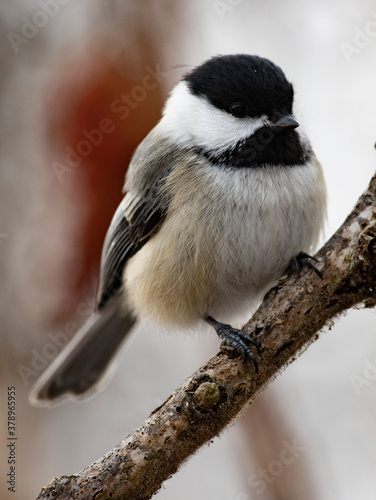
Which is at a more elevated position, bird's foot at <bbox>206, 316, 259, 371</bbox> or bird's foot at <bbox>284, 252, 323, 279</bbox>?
bird's foot at <bbox>284, 252, 323, 279</bbox>

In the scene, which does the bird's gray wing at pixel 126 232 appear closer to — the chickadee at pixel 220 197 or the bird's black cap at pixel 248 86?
the chickadee at pixel 220 197

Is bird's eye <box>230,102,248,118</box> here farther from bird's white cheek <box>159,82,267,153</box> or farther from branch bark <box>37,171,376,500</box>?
branch bark <box>37,171,376,500</box>

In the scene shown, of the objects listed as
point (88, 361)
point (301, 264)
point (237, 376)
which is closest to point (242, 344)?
point (237, 376)

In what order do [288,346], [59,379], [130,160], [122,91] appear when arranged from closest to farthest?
[288,346] → [122,91] → [130,160] → [59,379]

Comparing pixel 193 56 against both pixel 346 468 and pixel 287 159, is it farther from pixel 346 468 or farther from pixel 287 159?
pixel 346 468

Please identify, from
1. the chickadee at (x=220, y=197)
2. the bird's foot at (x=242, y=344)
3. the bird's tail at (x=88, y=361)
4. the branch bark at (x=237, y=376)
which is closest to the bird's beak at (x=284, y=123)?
the chickadee at (x=220, y=197)

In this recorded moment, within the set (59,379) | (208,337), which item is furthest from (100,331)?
(208,337)

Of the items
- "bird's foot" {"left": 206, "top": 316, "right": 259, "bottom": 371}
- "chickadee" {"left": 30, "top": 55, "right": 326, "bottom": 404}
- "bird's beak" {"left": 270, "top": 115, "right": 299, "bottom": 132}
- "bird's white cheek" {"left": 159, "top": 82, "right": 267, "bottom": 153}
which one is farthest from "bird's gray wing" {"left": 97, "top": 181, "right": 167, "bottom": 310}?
"bird's foot" {"left": 206, "top": 316, "right": 259, "bottom": 371}
